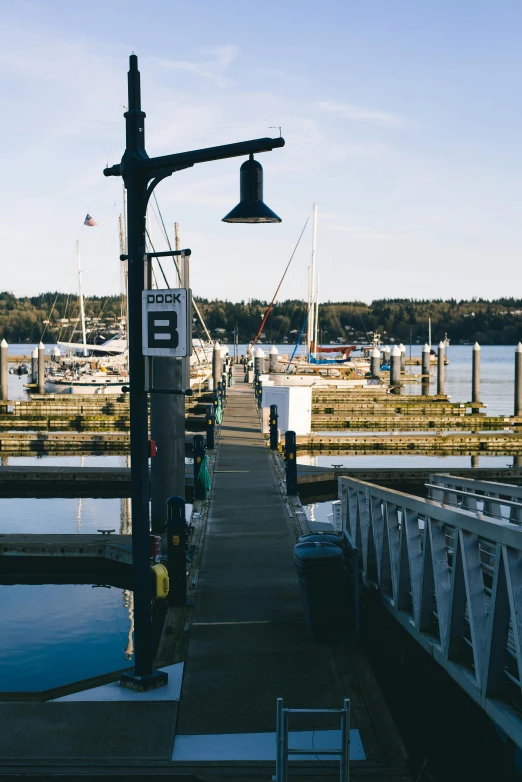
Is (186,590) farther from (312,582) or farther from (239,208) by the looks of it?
(239,208)

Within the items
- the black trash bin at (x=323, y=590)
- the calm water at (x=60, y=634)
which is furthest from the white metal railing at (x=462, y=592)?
the calm water at (x=60, y=634)

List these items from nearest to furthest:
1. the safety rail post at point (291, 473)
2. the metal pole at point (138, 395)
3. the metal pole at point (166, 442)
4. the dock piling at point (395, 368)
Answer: the metal pole at point (138, 395), the metal pole at point (166, 442), the safety rail post at point (291, 473), the dock piling at point (395, 368)

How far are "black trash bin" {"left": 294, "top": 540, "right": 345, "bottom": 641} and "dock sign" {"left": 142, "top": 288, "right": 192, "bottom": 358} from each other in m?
2.78

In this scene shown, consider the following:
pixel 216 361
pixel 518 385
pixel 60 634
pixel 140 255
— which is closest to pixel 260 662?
pixel 140 255

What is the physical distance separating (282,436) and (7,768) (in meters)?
23.8

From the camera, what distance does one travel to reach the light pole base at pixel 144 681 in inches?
311

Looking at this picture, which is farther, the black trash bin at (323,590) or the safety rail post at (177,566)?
the safety rail post at (177,566)

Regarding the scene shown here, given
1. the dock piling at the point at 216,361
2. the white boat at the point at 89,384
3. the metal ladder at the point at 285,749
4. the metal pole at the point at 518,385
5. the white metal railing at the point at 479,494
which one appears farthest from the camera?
the white boat at the point at 89,384

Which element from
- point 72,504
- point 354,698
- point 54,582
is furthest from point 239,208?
point 72,504

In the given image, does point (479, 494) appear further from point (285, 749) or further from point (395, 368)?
point (395, 368)

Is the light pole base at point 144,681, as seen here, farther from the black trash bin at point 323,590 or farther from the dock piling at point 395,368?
the dock piling at point 395,368

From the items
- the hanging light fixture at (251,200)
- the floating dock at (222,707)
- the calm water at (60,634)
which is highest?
the hanging light fixture at (251,200)

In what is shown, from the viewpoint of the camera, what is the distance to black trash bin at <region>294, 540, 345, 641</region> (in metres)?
9.07

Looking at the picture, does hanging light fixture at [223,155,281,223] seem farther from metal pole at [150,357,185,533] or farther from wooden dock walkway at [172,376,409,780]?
metal pole at [150,357,185,533]
